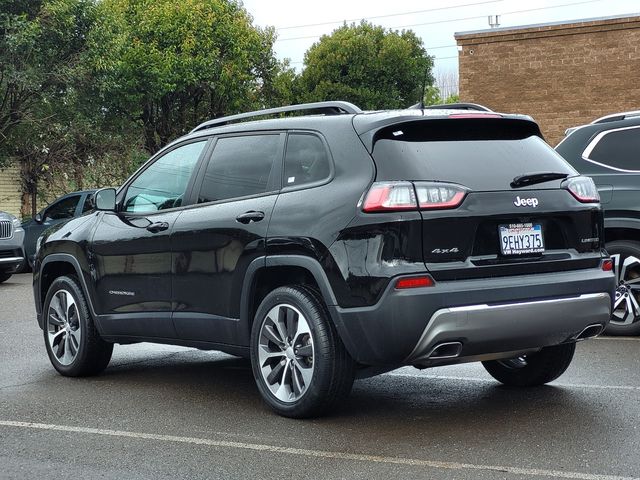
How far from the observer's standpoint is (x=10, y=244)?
16656mm

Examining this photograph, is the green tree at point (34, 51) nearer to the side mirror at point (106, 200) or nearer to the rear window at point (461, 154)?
the side mirror at point (106, 200)

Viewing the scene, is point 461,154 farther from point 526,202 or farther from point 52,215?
point 52,215

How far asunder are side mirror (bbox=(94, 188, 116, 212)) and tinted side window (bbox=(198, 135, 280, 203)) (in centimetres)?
104

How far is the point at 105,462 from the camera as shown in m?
5.09

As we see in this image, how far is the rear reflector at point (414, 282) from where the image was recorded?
5.26 meters

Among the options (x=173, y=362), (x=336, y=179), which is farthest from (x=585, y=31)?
(x=336, y=179)

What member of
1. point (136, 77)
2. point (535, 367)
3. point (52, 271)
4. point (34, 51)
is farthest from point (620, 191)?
point (136, 77)

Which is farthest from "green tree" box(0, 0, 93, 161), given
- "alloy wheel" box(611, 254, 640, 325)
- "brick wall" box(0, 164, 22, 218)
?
"alloy wheel" box(611, 254, 640, 325)

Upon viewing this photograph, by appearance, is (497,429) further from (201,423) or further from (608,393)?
(201,423)

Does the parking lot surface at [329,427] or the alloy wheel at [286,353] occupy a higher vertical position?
the alloy wheel at [286,353]

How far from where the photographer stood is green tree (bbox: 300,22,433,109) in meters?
48.6

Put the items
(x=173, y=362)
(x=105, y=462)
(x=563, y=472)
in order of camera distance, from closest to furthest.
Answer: (x=563, y=472)
(x=105, y=462)
(x=173, y=362)

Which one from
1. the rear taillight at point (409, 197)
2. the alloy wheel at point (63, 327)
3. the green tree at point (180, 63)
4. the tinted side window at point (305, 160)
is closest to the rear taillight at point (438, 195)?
the rear taillight at point (409, 197)

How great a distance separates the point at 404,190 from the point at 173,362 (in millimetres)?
3709
